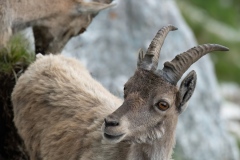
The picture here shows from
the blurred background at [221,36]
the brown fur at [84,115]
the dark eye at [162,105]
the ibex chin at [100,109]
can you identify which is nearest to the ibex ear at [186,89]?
the ibex chin at [100,109]

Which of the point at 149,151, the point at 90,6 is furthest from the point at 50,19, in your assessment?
the point at 149,151

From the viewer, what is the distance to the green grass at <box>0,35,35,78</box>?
12844 mm

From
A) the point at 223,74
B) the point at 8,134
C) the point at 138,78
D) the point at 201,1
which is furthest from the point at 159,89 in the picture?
the point at 201,1

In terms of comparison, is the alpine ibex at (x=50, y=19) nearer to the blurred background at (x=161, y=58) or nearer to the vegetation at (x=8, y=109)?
the vegetation at (x=8, y=109)

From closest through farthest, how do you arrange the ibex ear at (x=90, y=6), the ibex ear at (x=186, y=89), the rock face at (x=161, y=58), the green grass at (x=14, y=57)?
the ibex ear at (x=186, y=89) → the green grass at (x=14, y=57) → the ibex ear at (x=90, y=6) → the rock face at (x=161, y=58)

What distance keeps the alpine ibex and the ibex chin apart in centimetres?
157

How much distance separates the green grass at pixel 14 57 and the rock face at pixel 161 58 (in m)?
3.55

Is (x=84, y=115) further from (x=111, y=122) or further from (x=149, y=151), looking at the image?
(x=111, y=122)

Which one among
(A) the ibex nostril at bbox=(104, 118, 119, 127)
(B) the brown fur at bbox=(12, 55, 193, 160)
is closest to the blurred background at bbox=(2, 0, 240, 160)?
(B) the brown fur at bbox=(12, 55, 193, 160)

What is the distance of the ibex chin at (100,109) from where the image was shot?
993 centimetres

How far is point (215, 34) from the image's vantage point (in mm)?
36375

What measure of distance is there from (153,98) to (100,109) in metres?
1.51

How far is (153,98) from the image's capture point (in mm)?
9930

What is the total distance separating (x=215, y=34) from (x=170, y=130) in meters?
26.6
